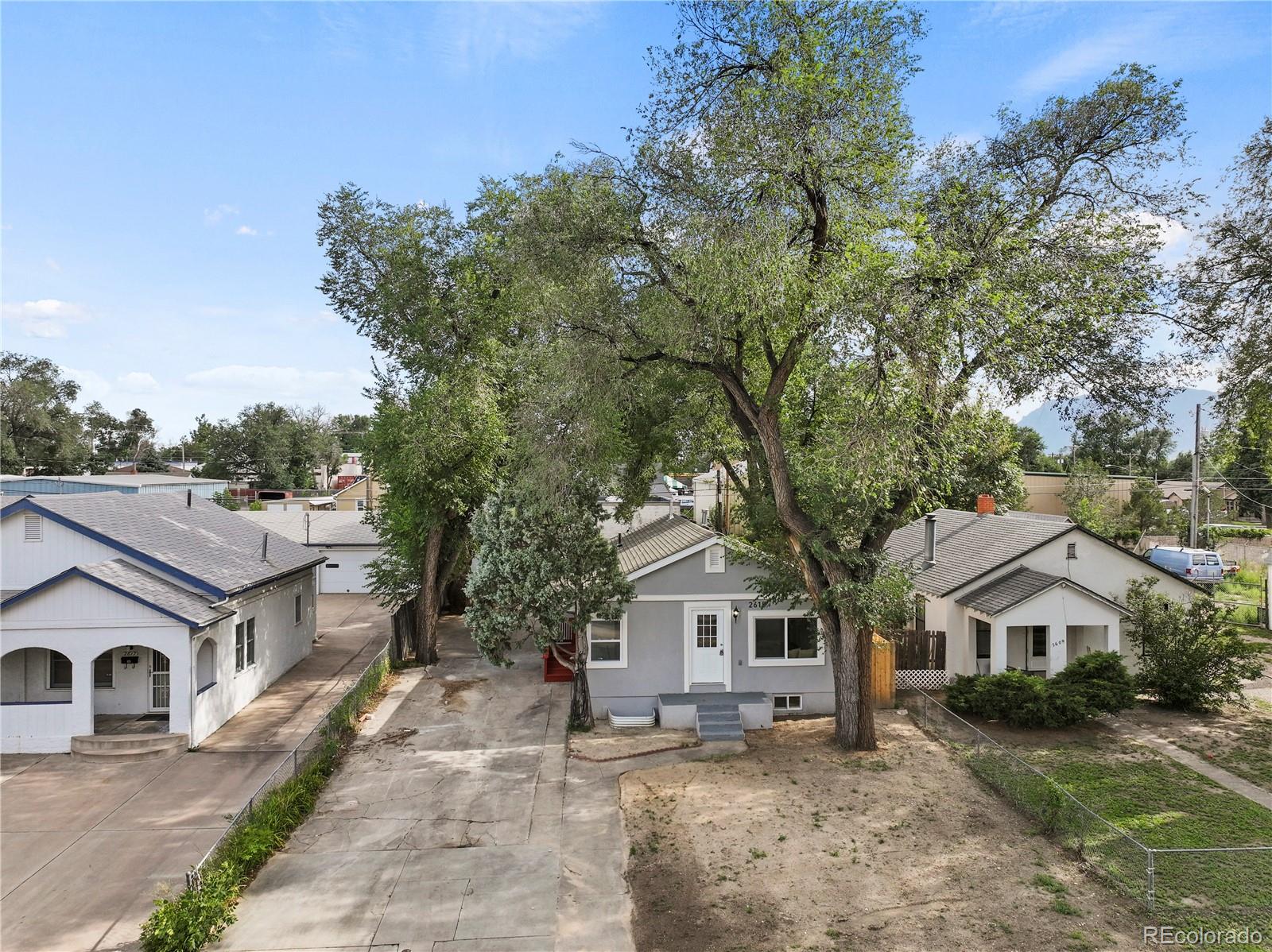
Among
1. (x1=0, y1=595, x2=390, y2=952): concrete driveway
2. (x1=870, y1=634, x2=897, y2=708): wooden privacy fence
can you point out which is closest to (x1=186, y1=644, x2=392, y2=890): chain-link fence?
(x1=0, y1=595, x2=390, y2=952): concrete driveway

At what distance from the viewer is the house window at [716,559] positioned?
54.9 feet

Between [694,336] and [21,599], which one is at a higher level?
[694,336]

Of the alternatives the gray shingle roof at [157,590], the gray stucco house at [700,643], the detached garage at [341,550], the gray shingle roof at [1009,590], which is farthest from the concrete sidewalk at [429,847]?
the detached garage at [341,550]

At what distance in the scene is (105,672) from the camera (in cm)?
1666

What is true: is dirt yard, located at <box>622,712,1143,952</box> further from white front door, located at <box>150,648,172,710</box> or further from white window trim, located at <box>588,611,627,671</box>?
white front door, located at <box>150,648,172,710</box>

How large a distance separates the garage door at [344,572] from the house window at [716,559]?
21.5 meters

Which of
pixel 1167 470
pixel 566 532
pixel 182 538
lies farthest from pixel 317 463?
pixel 1167 470

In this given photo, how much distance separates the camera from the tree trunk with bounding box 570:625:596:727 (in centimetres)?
1622

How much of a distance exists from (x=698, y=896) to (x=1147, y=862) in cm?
528

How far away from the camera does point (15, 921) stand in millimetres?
8930

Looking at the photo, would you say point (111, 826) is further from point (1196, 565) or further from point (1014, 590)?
point (1196, 565)

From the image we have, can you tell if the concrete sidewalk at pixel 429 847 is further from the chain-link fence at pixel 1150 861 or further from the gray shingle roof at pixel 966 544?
the gray shingle roof at pixel 966 544

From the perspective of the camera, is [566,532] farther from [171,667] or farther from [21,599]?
[21,599]

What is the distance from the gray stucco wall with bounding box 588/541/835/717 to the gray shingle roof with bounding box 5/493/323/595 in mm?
8928
